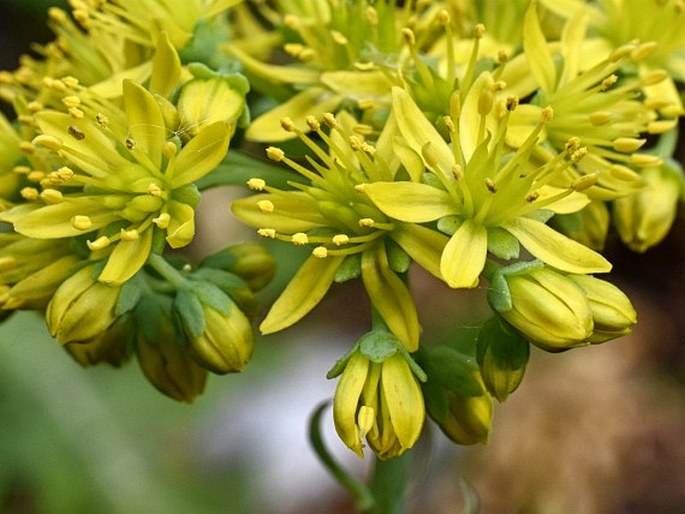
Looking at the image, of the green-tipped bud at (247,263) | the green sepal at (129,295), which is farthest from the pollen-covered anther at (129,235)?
the green-tipped bud at (247,263)

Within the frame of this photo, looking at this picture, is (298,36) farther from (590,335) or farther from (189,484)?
(189,484)

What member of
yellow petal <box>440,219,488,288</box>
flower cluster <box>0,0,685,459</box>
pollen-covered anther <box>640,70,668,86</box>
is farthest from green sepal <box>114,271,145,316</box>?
pollen-covered anther <box>640,70,668,86</box>

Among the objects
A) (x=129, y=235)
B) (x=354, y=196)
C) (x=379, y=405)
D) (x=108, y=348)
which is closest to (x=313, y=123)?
(x=354, y=196)

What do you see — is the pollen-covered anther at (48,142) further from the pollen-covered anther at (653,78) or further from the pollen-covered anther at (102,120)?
the pollen-covered anther at (653,78)

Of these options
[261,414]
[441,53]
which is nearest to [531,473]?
[261,414]

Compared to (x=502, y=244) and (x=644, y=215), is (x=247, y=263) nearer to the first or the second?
(x=502, y=244)

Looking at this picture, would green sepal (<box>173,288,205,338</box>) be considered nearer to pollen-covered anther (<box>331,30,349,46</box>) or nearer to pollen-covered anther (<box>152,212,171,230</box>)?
pollen-covered anther (<box>152,212,171,230</box>)
